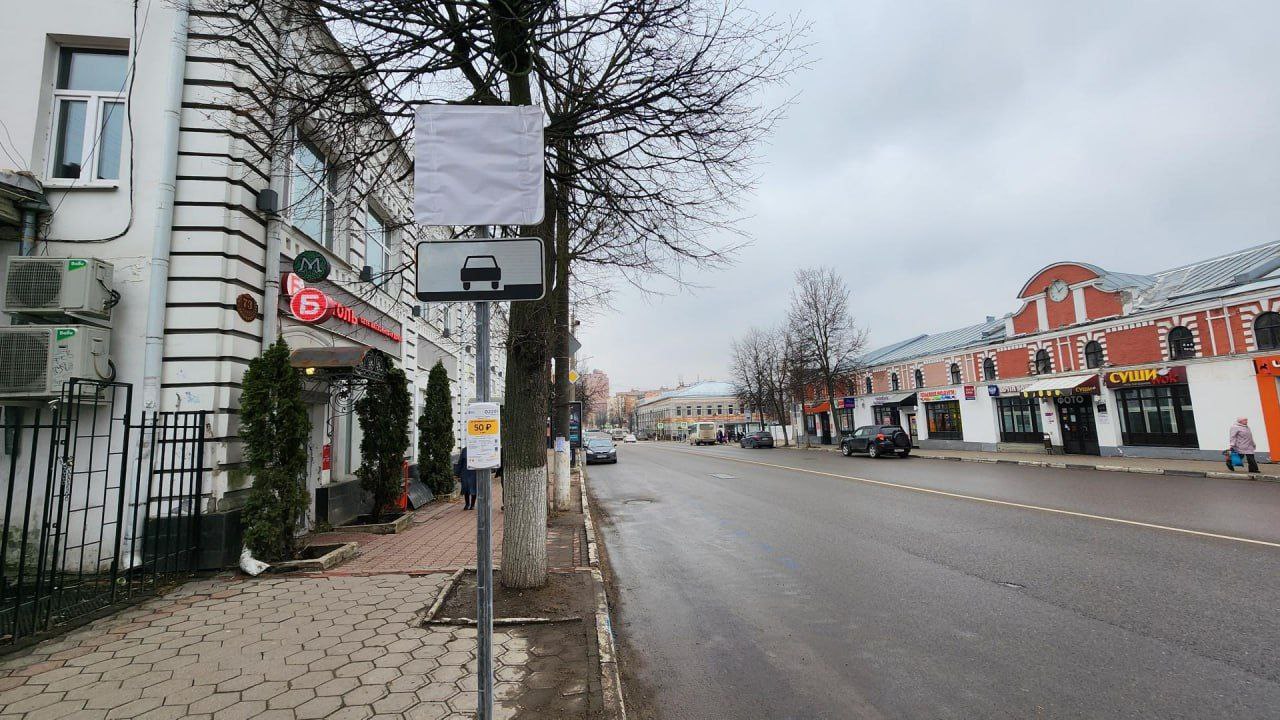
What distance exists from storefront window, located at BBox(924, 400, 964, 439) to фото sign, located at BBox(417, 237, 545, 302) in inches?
1408

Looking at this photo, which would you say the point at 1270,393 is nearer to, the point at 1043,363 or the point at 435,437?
the point at 1043,363

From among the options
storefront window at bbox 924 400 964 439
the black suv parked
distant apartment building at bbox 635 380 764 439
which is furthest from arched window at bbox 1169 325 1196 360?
distant apartment building at bbox 635 380 764 439

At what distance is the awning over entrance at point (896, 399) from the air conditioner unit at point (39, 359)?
129ft

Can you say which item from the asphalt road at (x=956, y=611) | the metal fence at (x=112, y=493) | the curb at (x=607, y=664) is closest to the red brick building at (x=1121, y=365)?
the asphalt road at (x=956, y=611)

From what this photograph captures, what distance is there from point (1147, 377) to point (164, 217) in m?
30.3

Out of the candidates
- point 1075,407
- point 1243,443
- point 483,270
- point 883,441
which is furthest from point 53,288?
point 1075,407

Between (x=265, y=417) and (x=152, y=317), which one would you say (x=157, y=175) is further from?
(x=265, y=417)

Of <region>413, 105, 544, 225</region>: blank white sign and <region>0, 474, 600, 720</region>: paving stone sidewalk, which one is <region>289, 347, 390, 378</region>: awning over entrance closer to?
<region>0, 474, 600, 720</region>: paving stone sidewalk

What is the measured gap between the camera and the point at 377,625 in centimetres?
482

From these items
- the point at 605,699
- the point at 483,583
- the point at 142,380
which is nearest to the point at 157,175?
the point at 142,380

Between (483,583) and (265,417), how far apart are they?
565 centimetres

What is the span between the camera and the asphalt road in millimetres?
3732

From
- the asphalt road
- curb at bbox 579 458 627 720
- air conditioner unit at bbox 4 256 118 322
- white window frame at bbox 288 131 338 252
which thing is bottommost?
the asphalt road

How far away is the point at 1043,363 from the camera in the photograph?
27219 millimetres
